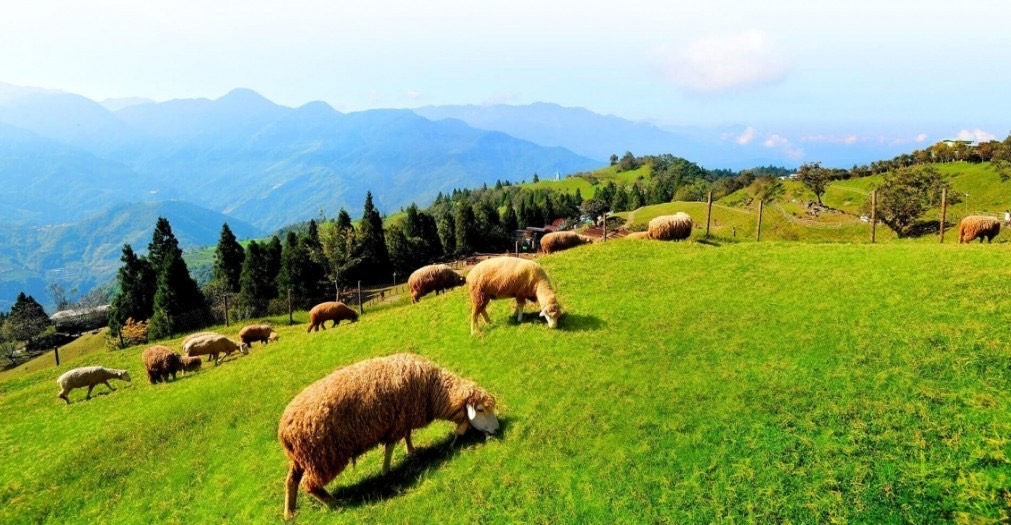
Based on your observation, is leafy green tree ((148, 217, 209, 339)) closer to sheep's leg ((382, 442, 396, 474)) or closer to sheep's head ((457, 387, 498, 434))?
sheep's leg ((382, 442, 396, 474))

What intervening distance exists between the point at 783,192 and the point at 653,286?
3478 inches

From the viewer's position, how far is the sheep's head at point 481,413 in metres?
10.2

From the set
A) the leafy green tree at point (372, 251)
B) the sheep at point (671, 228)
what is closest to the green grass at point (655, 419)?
the sheep at point (671, 228)

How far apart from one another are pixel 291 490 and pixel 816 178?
88.3 meters

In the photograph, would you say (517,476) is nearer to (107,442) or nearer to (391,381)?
(391,381)

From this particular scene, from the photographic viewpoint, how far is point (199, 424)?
14062 mm

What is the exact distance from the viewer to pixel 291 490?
9539 millimetres

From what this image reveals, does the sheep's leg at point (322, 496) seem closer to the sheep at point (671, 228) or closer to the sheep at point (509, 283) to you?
the sheep at point (509, 283)

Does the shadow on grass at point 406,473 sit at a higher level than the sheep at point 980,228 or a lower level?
lower

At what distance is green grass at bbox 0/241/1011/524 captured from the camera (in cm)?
830

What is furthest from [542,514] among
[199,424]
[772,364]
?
[199,424]

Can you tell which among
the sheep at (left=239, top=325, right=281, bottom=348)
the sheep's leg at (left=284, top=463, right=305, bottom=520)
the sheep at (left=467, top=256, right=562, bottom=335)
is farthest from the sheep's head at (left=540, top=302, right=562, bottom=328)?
the sheep at (left=239, top=325, right=281, bottom=348)

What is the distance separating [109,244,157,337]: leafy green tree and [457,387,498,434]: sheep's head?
57486 millimetres

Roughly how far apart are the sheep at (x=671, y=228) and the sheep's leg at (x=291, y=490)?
20426mm
